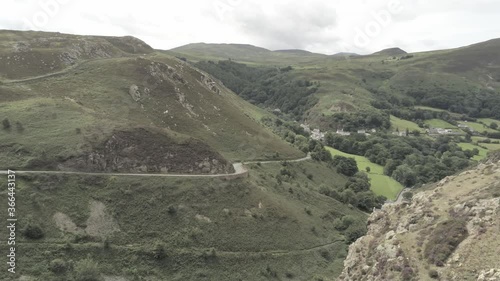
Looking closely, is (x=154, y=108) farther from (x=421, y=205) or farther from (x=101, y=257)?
(x=421, y=205)

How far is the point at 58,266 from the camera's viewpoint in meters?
62.8

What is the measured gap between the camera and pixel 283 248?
84.5 metres

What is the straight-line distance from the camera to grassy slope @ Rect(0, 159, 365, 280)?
68.6 m

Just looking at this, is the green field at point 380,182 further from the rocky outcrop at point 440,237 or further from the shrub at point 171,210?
the shrub at point 171,210

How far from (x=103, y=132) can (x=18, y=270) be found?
36.6 meters

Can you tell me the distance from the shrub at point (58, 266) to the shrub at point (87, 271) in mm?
1787

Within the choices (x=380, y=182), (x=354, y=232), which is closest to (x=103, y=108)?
(x=354, y=232)

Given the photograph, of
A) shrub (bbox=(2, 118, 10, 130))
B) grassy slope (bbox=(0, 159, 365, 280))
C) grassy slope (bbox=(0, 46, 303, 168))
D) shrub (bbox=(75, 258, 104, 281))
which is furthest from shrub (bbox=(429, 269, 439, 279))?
shrub (bbox=(2, 118, 10, 130))

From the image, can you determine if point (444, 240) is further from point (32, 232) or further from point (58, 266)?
point (32, 232)

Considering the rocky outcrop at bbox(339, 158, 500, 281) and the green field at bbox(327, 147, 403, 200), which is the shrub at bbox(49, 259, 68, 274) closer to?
the rocky outcrop at bbox(339, 158, 500, 281)

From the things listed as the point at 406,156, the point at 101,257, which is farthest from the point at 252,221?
the point at 406,156

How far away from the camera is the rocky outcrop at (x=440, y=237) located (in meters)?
42.4

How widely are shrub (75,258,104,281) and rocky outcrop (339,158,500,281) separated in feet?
127

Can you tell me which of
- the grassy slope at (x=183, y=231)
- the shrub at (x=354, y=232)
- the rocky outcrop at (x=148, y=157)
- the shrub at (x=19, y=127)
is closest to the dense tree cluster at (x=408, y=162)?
the shrub at (x=354, y=232)
